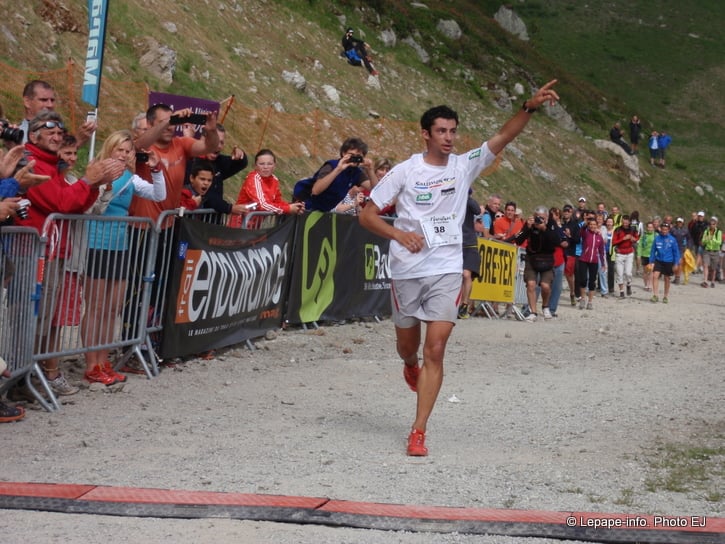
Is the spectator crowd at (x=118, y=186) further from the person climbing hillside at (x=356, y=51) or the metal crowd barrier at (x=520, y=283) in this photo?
the person climbing hillside at (x=356, y=51)

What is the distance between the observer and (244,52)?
109 feet

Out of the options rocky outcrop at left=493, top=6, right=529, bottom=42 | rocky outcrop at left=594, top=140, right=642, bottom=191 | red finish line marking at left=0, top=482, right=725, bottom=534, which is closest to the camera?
red finish line marking at left=0, top=482, right=725, bottom=534

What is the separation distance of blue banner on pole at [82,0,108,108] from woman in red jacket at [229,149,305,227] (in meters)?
2.02

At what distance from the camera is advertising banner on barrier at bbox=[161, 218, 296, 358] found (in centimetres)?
977

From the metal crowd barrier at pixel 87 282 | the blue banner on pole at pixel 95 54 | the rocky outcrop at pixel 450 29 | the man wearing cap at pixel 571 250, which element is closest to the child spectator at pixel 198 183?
the metal crowd barrier at pixel 87 282

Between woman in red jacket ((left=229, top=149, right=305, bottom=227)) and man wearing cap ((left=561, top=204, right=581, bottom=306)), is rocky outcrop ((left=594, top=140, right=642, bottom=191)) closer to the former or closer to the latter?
man wearing cap ((left=561, top=204, right=581, bottom=306))

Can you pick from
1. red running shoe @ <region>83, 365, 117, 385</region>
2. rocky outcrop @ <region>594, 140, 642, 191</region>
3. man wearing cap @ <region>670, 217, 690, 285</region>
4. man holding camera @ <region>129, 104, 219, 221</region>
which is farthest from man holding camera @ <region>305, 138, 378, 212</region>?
rocky outcrop @ <region>594, 140, 642, 191</region>

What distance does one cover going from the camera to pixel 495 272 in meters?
17.8

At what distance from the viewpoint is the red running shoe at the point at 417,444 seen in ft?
21.9

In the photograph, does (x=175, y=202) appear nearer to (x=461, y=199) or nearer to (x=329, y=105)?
(x=461, y=199)

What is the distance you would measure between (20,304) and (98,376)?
1.34 m

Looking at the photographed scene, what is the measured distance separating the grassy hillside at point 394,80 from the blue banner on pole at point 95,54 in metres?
6.33

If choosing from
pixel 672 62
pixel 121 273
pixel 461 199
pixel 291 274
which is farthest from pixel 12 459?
pixel 672 62

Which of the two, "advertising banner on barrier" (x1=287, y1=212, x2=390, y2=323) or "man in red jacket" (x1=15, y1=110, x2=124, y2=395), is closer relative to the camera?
"man in red jacket" (x1=15, y1=110, x2=124, y2=395)
